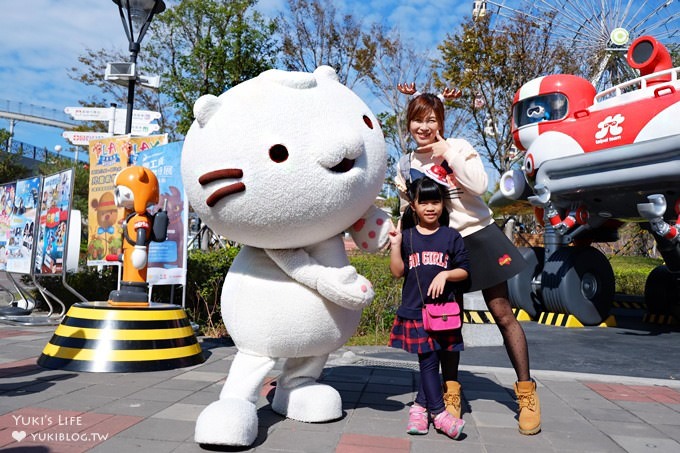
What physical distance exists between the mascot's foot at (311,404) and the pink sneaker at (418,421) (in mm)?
417

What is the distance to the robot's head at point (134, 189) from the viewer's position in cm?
487

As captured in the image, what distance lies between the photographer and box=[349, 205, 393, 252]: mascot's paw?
3.21m

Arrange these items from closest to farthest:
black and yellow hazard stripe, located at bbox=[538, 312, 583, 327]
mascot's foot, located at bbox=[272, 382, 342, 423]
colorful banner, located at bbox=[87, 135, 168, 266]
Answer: mascot's foot, located at bbox=[272, 382, 342, 423]
colorful banner, located at bbox=[87, 135, 168, 266]
black and yellow hazard stripe, located at bbox=[538, 312, 583, 327]

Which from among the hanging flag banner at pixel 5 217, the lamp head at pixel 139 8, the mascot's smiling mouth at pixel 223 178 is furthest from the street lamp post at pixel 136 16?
the mascot's smiling mouth at pixel 223 178

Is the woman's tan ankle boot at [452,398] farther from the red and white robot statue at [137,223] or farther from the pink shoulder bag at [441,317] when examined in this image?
the red and white robot statue at [137,223]

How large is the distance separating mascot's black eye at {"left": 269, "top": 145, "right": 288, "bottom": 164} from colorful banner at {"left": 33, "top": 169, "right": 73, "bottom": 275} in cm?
501

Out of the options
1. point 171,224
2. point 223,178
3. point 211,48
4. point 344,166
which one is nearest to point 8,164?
point 211,48

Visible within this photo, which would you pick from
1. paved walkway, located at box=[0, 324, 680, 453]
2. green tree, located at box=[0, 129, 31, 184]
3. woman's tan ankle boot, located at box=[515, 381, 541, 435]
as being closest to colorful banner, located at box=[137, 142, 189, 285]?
paved walkway, located at box=[0, 324, 680, 453]

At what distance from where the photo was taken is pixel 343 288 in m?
2.84

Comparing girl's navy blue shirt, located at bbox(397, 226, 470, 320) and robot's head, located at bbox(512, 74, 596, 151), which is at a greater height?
robot's head, located at bbox(512, 74, 596, 151)

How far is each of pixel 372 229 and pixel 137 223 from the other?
102 inches

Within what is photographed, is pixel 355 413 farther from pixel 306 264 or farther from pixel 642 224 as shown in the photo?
pixel 642 224

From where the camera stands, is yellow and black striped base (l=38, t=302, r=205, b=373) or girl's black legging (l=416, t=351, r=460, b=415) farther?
yellow and black striped base (l=38, t=302, r=205, b=373)

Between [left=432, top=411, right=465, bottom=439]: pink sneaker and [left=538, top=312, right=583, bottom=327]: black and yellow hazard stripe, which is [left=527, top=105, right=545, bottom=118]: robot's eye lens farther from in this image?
[left=432, top=411, right=465, bottom=439]: pink sneaker
